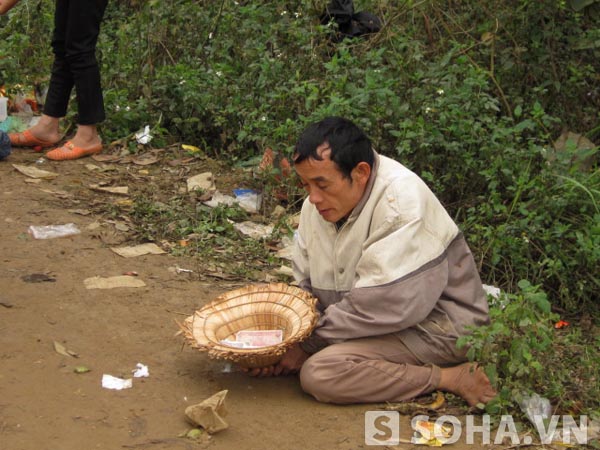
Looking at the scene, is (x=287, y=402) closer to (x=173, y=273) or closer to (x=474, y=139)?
(x=173, y=273)

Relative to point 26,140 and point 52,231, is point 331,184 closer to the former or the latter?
point 52,231

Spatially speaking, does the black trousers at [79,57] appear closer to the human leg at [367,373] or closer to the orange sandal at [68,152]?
the orange sandal at [68,152]

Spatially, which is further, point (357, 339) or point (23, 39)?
point (23, 39)

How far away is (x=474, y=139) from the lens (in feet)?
16.6

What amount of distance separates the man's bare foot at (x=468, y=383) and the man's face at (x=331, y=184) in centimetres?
77

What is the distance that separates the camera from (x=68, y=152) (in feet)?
20.4

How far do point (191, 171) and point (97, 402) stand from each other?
2.91m

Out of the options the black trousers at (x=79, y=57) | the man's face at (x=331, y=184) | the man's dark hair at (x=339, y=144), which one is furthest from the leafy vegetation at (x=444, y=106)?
the man's dark hair at (x=339, y=144)

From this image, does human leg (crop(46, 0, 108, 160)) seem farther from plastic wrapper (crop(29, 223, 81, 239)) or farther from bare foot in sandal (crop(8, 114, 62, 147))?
plastic wrapper (crop(29, 223, 81, 239))

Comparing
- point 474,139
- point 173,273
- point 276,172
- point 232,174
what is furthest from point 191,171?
point 474,139

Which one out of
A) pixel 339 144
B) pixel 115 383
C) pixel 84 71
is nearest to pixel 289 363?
pixel 115 383

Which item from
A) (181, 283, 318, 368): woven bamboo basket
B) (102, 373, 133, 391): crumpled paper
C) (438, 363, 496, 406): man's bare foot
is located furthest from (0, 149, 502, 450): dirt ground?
(438, 363, 496, 406): man's bare foot

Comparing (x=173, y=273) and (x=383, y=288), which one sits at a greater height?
(x=383, y=288)

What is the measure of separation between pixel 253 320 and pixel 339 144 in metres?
0.93
